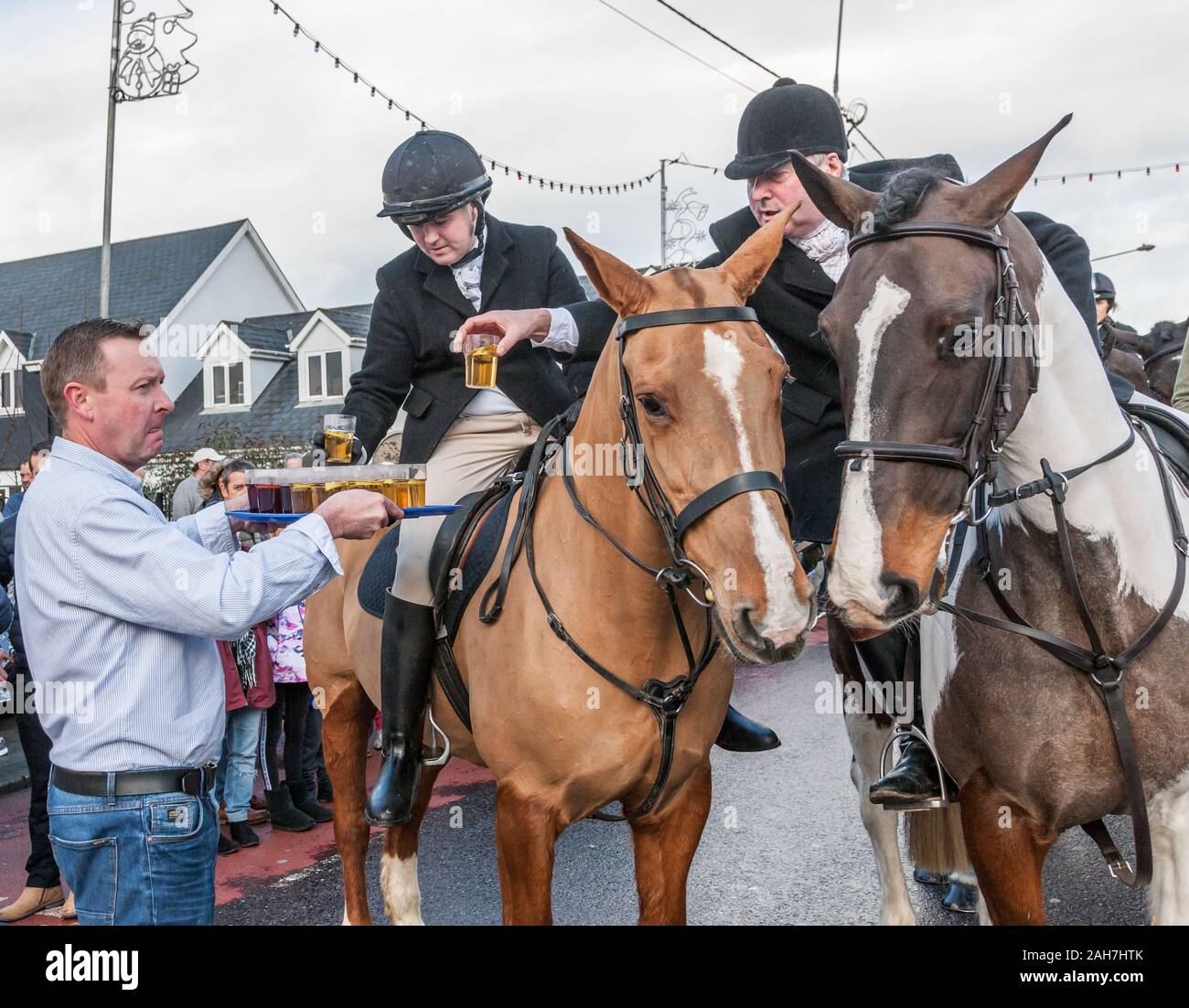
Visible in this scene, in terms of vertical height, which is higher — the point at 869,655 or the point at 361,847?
the point at 869,655

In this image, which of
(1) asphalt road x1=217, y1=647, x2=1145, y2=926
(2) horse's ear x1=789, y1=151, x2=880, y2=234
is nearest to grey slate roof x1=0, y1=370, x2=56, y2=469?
(1) asphalt road x1=217, y1=647, x2=1145, y2=926

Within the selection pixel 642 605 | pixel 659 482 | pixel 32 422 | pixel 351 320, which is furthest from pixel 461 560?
pixel 351 320

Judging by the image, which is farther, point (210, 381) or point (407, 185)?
point (210, 381)

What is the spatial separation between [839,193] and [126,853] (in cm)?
252

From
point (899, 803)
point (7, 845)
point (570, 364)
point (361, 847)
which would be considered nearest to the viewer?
point (899, 803)

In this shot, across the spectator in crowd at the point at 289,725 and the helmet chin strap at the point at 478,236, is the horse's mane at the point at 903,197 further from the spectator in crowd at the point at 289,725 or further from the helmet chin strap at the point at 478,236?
the spectator in crowd at the point at 289,725

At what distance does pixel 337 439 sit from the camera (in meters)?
3.51

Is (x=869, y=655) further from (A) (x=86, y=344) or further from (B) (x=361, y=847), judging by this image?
(A) (x=86, y=344)

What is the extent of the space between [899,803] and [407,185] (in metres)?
2.62

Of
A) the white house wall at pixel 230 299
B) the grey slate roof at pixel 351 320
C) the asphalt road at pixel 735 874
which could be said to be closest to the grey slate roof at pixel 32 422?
the white house wall at pixel 230 299

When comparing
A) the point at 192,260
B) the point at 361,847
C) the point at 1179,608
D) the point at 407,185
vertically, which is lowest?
the point at 361,847

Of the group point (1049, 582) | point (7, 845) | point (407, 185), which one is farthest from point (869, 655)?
point (7, 845)

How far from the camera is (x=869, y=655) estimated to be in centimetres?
379

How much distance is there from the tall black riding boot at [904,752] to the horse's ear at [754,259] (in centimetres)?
130
